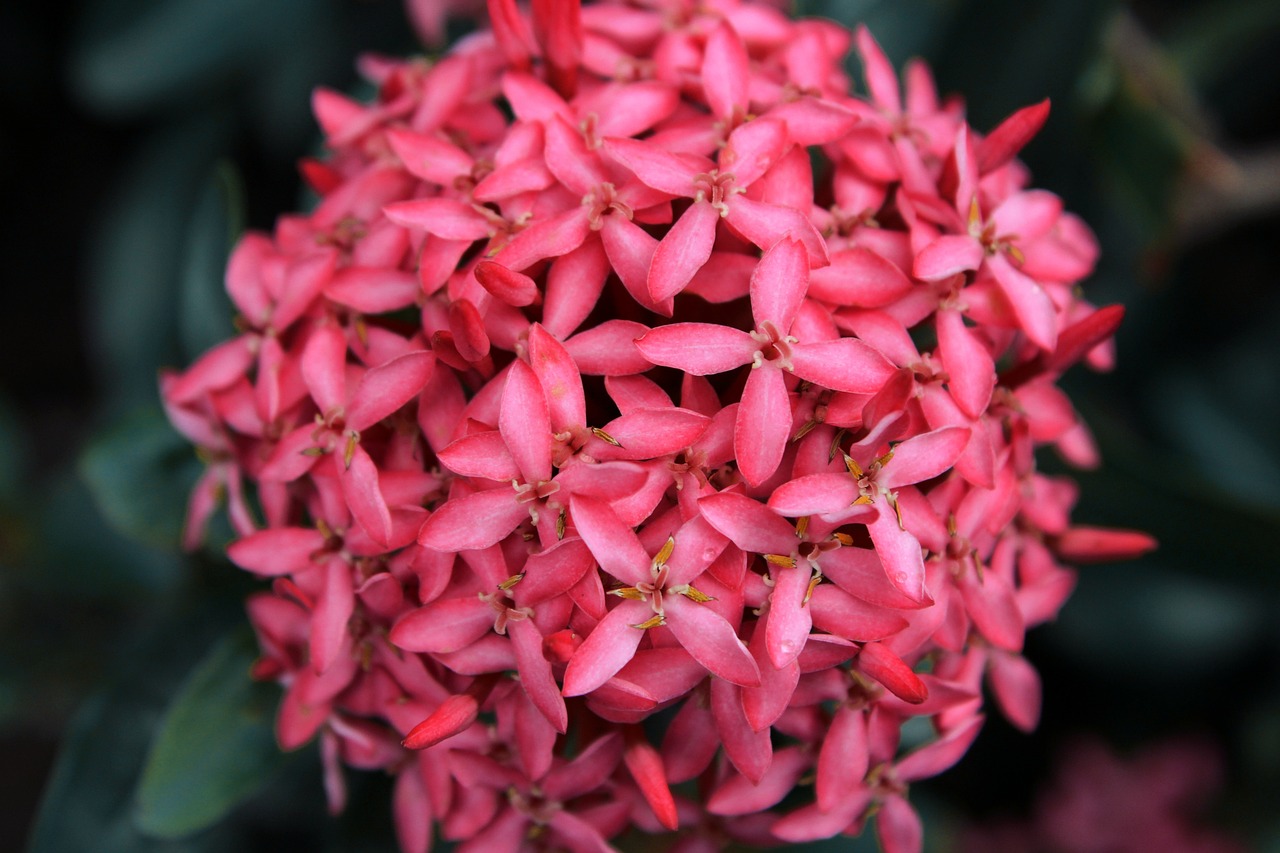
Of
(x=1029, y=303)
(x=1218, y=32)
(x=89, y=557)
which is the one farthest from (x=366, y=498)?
(x=1218, y=32)

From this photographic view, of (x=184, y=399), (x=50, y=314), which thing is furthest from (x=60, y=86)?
(x=184, y=399)

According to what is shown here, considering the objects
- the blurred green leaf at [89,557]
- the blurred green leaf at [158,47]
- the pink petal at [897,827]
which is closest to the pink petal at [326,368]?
the pink petal at [897,827]

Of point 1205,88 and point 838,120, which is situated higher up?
point 838,120

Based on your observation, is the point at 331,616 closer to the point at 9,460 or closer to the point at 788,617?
the point at 788,617

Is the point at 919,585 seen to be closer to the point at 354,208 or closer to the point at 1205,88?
the point at 354,208

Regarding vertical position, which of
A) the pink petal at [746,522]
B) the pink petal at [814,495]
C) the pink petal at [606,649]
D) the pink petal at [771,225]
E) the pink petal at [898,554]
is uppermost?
the pink petal at [771,225]

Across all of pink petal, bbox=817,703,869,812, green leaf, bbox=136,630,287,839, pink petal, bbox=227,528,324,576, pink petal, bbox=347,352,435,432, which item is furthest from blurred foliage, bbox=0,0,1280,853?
pink petal, bbox=817,703,869,812

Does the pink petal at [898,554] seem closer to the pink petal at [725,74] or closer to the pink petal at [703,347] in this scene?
the pink petal at [703,347]
